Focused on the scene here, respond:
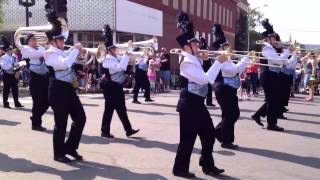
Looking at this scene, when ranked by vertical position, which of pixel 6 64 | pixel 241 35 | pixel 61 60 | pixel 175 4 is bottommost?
pixel 6 64

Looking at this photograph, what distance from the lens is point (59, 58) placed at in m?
7.55

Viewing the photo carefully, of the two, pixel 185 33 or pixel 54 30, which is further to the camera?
pixel 54 30

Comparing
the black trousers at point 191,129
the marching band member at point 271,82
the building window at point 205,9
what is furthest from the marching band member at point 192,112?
the building window at point 205,9

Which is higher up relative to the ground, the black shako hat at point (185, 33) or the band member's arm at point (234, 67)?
the black shako hat at point (185, 33)

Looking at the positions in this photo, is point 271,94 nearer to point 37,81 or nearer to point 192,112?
point 192,112

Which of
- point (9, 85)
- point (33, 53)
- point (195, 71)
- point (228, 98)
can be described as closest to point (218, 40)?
point (228, 98)

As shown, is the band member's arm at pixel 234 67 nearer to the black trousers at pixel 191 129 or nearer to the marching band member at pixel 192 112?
the marching band member at pixel 192 112

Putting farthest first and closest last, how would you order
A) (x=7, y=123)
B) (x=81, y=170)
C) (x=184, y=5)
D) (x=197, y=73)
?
(x=184, y=5)
(x=7, y=123)
(x=81, y=170)
(x=197, y=73)

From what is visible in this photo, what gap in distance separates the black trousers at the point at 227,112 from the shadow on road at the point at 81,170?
2.23 m

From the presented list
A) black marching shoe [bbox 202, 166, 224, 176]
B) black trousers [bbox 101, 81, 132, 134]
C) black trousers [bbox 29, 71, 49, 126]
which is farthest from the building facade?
black marching shoe [bbox 202, 166, 224, 176]

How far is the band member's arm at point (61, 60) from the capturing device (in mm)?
7414

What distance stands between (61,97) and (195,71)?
2.14m

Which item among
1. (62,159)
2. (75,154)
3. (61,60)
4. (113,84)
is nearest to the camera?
(61,60)

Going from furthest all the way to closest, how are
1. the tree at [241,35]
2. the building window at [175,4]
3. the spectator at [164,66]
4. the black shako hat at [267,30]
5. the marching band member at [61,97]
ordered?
the tree at [241,35] < the building window at [175,4] < the spectator at [164,66] < the black shako hat at [267,30] < the marching band member at [61,97]
